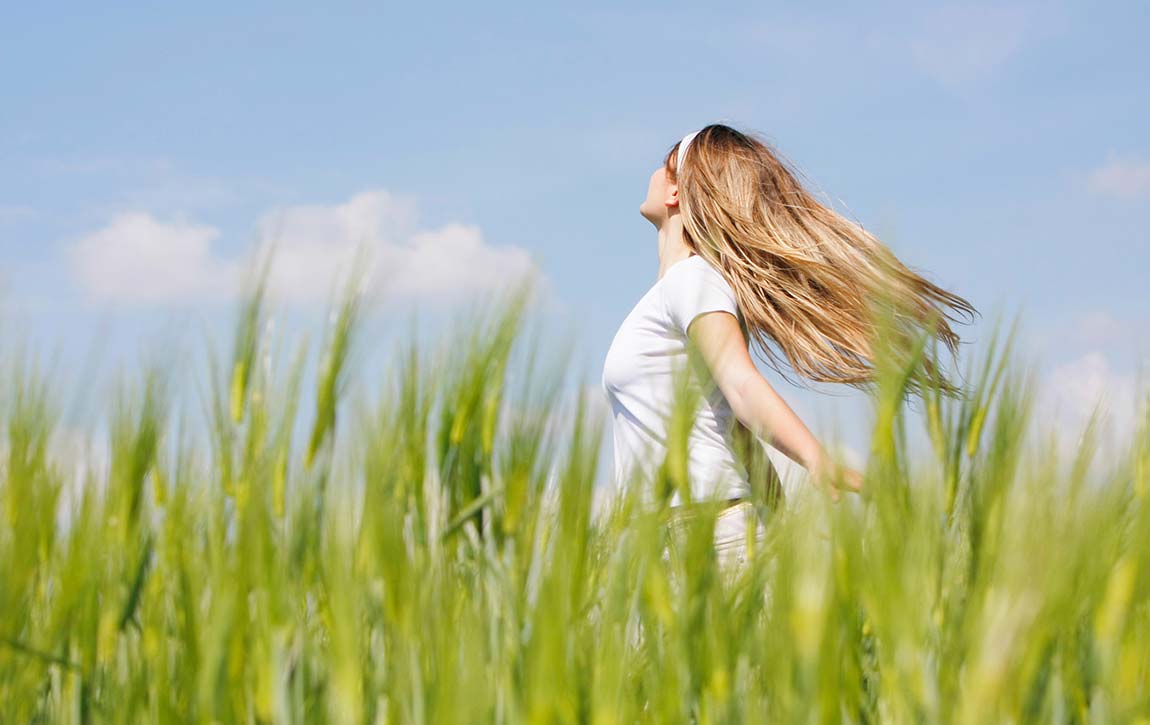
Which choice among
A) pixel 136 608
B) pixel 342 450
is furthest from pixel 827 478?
pixel 136 608

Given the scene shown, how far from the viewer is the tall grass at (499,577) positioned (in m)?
0.85

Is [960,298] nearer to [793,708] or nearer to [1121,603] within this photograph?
[1121,603]

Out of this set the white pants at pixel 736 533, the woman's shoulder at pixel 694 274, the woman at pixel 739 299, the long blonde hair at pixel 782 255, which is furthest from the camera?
the long blonde hair at pixel 782 255

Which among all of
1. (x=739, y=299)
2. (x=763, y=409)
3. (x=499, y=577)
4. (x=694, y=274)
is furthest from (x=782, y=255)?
(x=499, y=577)

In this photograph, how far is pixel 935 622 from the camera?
0.98 m

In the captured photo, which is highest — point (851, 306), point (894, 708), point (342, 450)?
point (851, 306)

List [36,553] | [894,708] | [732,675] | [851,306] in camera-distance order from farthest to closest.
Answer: [851,306]
[36,553]
[732,675]
[894,708]

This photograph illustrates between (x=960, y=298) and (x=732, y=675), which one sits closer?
(x=732, y=675)

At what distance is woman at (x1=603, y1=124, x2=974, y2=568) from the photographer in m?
1.96

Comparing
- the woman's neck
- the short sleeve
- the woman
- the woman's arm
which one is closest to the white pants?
the woman

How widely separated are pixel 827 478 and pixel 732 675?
178 mm

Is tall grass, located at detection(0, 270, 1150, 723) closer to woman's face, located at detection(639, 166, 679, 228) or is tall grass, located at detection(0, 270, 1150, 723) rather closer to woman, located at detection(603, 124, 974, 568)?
woman, located at detection(603, 124, 974, 568)

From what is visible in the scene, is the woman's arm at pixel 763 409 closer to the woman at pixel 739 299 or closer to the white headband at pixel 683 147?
the woman at pixel 739 299

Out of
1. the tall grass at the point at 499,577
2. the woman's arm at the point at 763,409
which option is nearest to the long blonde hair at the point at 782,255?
the woman's arm at the point at 763,409
